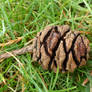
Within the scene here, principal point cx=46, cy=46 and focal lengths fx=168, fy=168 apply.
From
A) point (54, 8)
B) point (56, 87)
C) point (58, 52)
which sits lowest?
point (56, 87)

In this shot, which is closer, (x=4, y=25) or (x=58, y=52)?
(x=58, y=52)

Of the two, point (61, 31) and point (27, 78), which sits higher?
point (61, 31)

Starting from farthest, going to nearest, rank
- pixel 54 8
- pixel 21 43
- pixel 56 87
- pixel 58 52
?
pixel 54 8 → pixel 21 43 → pixel 56 87 → pixel 58 52

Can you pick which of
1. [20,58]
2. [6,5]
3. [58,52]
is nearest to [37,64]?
[20,58]

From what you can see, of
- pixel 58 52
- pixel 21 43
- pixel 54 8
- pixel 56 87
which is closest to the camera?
pixel 58 52

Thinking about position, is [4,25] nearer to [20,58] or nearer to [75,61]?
[20,58]
